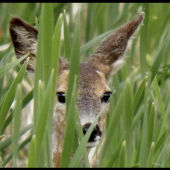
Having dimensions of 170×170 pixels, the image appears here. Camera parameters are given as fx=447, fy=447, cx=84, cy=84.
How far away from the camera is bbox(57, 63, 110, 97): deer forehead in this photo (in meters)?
3.48

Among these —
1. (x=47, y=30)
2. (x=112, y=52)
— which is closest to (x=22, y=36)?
(x=112, y=52)

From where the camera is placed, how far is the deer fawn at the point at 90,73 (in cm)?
329

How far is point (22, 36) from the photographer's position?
137 inches

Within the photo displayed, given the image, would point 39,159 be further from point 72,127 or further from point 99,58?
point 99,58

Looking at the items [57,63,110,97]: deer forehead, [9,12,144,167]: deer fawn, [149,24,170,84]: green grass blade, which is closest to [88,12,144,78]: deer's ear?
[9,12,144,167]: deer fawn

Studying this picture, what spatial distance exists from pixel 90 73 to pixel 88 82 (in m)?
0.14

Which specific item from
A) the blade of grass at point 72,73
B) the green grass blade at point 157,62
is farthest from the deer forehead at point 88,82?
the blade of grass at point 72,73

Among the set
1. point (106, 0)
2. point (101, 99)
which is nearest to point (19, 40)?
point (101, 99)

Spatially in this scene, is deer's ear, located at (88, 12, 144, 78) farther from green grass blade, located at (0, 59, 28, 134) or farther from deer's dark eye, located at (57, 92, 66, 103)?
green grass blade, located at (0, 59, 28, 134)

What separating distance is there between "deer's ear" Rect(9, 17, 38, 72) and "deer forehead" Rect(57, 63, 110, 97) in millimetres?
357

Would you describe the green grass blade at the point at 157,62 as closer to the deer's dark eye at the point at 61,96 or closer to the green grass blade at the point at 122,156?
the green grass blade at the point at 122,156

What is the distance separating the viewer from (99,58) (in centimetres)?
414

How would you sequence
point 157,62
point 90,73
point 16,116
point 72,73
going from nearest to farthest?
point 16,116 < point 72,73 < point 157,62 < point 90,73

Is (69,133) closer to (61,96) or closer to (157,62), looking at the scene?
(157,62)
